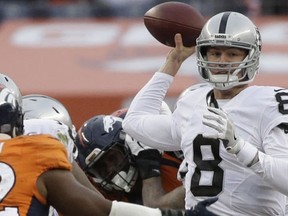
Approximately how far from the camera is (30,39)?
36.3 feet

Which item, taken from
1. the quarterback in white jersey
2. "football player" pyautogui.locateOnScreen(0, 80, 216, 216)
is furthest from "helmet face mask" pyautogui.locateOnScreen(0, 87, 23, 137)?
the quarterback in white jersey

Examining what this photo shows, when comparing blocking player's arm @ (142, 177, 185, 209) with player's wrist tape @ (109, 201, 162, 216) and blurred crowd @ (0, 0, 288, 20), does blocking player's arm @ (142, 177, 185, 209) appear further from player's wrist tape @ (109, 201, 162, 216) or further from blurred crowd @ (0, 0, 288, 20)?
blurred crowd @ (0, 0, 288, 20)

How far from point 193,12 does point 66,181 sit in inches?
59.0

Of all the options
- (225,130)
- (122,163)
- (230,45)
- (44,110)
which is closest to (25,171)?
(225,130)

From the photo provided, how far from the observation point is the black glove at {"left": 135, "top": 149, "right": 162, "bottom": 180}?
5.14 metres

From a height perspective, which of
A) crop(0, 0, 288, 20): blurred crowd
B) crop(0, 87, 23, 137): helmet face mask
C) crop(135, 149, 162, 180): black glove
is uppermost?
crop(0, 87, 23, 137): helmet face mask

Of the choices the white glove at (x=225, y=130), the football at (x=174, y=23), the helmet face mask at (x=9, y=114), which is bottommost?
the white glove at (x=225, y=130)

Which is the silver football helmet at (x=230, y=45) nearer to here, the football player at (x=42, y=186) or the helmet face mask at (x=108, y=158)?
the football player at (x=42, y=186)

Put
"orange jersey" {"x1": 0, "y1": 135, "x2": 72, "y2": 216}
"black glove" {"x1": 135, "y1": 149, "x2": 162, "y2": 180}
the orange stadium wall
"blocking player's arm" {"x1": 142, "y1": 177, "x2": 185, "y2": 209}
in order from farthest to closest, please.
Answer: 1. the orange stadium wall
2. "black glove" {"x1": 135, "y1": 149, "x2": 162, "y2": 180}
3. "blocking player's arm" {"x1": 142, "y1": 177, "x2": 185, "y2": 209}
4. "orange jersey" {"x1": 0, "y1": 135, "x2": 72, "y2": 216}

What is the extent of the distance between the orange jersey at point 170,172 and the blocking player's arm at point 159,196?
0.09 meters

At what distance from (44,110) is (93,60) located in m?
5.13

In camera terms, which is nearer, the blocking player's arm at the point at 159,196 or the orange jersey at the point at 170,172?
the blocking player's arm at the point at 159,196

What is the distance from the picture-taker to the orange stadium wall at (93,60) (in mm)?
9727

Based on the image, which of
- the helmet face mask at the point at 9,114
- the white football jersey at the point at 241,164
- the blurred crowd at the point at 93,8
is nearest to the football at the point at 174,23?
the white football jersey at the point at 241,164
